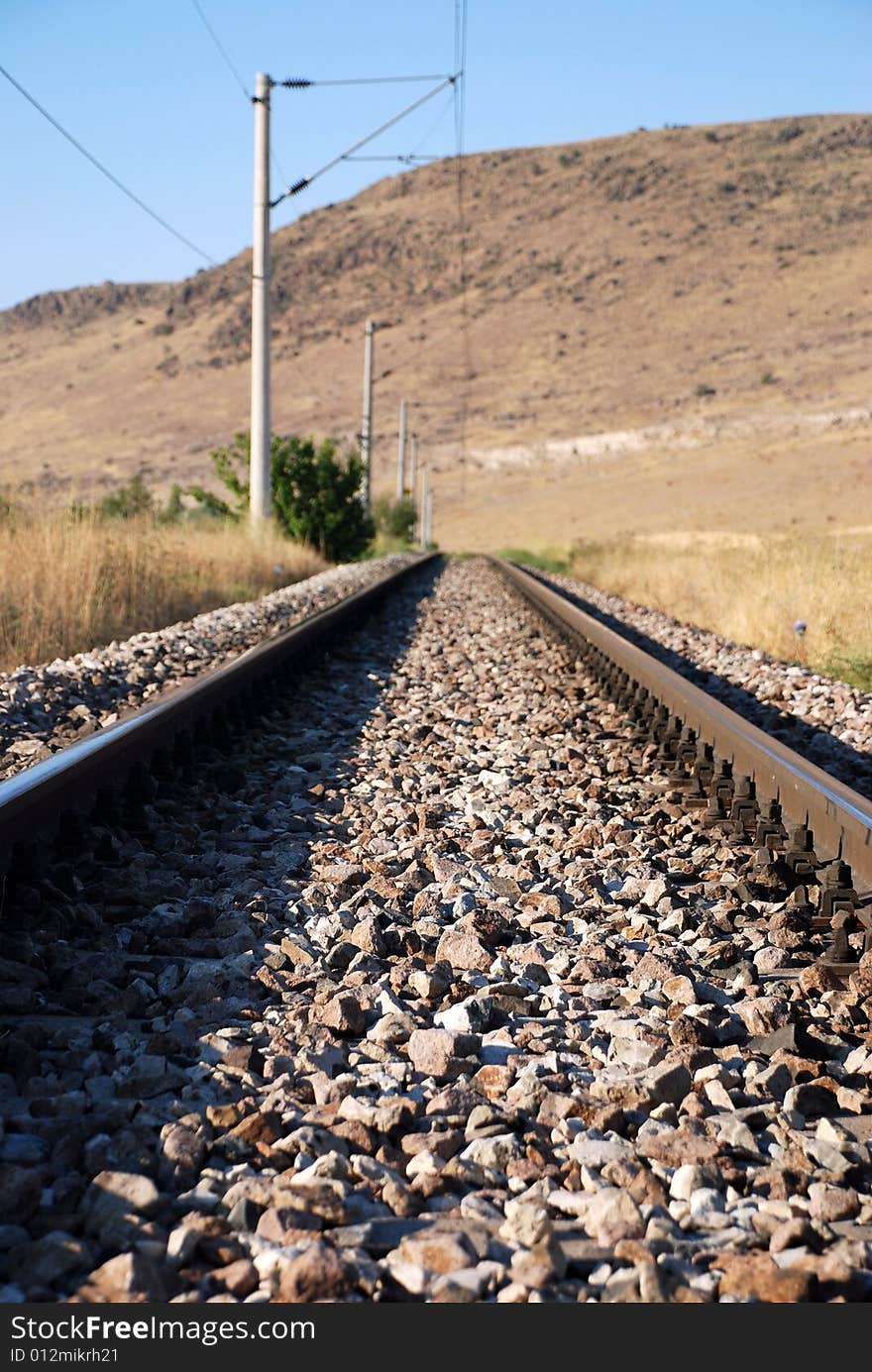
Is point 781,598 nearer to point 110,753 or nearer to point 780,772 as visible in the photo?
point 780,772

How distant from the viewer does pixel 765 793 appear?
546 centimetres

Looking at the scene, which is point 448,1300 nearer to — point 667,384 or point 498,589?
point 498,589

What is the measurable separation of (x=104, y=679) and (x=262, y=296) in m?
14.3

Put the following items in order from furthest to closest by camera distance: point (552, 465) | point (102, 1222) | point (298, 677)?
point (552, 465) < point (298, 677) < point (102, 1222)

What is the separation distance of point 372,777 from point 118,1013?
3183 millimetres

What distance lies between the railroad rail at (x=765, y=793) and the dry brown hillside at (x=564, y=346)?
2166 inches

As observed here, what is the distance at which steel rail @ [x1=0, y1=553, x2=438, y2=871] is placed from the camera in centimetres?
443

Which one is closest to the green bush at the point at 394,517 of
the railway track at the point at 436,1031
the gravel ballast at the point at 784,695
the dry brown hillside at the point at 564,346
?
the dry brown hillside at the point at 564,346

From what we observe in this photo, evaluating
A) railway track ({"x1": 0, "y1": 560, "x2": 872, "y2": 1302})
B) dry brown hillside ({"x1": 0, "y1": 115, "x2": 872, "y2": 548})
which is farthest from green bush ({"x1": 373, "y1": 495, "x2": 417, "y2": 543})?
railway track ({"x1": 0, "y1": 560, "x2": 872, "y2": 1302})

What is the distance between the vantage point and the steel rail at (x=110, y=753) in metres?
4.43

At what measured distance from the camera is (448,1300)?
2184mm

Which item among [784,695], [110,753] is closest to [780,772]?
[110,753]

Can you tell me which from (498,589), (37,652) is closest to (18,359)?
(498,589)

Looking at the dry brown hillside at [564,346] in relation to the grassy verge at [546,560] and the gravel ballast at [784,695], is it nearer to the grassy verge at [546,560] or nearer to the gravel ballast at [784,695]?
the grassy verge at [546,560]
